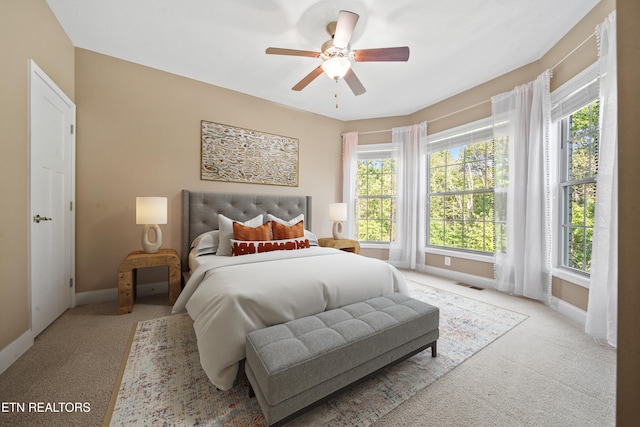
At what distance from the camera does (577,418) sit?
127 cm

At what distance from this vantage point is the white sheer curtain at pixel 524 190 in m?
2.74

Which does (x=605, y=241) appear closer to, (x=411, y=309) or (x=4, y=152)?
(x=411, y=309)

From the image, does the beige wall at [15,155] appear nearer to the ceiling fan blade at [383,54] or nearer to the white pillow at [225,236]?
the white pillow at [225,236]

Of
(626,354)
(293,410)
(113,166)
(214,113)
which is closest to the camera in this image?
(626,354)

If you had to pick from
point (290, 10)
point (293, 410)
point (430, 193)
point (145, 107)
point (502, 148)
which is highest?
point (290, 10)

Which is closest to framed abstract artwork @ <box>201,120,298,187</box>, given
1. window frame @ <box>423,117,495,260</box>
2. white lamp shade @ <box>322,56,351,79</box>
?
white lamp shade @ <box>322,56,351,79</box>

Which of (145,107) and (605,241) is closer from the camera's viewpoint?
(605,241)

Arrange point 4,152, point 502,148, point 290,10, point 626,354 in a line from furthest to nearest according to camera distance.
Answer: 1. point 502,148
2. point 290,10
3. point 4,152
4. point 626,354

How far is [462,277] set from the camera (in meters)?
3.74

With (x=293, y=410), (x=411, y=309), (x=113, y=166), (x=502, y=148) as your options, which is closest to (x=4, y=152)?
(x=113, y=166)

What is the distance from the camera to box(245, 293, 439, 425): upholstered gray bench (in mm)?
1134

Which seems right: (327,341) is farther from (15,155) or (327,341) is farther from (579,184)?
(579,184)

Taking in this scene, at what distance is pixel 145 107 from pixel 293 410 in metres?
3.59

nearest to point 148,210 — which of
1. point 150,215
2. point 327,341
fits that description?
point 150,215
